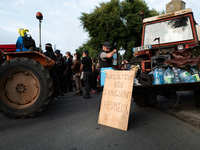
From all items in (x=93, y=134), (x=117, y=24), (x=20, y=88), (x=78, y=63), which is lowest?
(x=93, y=134)

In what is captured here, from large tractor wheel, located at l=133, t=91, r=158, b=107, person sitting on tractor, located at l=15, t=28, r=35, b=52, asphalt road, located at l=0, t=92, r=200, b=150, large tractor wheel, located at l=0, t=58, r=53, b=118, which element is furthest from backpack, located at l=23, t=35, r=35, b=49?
large tractor wheel, located at l=133, t=91, r=158, b=107

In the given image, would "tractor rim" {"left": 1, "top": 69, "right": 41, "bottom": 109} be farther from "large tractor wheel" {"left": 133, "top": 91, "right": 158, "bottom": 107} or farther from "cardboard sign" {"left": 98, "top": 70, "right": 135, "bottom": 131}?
"large tractor wheel" {"left": 133, "top": 91, "right": 158, "bottom": 107}

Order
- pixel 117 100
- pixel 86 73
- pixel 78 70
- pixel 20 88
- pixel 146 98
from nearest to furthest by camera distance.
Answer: pixel 117 100 < pixel 20 88 < pixel 146 98 < pixel 86 73 < pixel 78 70

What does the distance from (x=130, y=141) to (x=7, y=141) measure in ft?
6.04

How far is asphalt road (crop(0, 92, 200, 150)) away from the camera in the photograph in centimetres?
216

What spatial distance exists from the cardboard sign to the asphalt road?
150mm

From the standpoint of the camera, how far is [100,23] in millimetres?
20172

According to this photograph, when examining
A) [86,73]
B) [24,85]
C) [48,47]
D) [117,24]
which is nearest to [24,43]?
[24,85]

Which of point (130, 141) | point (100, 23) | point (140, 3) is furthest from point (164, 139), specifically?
point (140, 3)

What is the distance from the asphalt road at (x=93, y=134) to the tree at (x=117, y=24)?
17.8m

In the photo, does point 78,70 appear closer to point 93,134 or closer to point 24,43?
point 24,43

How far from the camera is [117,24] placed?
65.4 feet

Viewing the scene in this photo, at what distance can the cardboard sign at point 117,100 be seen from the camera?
2.81 m

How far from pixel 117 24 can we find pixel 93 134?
19.0 meters
